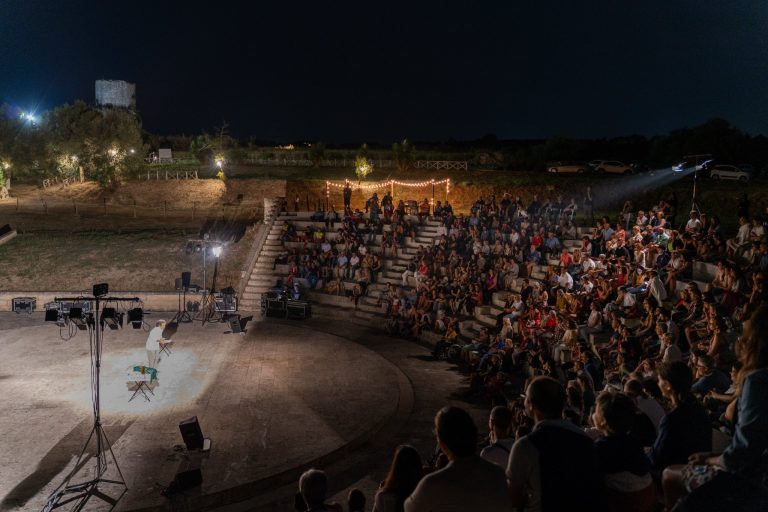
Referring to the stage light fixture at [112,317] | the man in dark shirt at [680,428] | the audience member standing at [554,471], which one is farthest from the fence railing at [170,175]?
the audience member standing at [554,471]

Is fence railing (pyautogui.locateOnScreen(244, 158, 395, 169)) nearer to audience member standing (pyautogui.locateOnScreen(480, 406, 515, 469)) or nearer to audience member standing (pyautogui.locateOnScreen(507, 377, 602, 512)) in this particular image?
audience member standing (pyautogui.locateOnScreen(480, 406, 515, 469))

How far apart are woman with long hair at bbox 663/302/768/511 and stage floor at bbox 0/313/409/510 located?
6047 mm

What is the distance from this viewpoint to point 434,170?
39.9 metres

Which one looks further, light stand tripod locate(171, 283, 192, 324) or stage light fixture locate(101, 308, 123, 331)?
light stand tripod locate(171, 283, 192, 324)

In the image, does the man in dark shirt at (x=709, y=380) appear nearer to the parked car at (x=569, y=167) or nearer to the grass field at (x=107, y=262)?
the grass field at (x=107, y=262)

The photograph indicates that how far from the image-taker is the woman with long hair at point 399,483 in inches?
135

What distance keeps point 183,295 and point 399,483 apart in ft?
54.8

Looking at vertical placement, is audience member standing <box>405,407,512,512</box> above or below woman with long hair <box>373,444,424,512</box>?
above

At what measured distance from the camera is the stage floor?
7.68 meters

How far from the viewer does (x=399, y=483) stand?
3.49 meters

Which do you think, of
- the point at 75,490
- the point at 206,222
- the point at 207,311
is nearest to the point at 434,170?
the point at 206,222

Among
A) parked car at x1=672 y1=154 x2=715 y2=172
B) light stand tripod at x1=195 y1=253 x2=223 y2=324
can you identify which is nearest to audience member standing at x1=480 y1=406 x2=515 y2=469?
parked car at x1=672 y1=154 x2=715 y2=172

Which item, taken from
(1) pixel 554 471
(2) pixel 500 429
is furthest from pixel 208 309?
(1) pixel 554 471

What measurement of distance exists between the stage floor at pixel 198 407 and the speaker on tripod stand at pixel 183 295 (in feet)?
4.86
